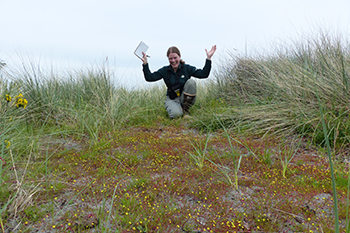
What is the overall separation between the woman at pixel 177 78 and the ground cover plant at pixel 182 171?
0.79 m

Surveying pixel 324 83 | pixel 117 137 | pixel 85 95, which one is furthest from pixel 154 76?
pixel 324 83

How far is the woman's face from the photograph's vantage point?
6.64 meters

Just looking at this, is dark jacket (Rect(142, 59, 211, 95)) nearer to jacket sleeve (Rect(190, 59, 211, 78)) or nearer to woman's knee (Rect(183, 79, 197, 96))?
jacket sleeve (Rect(190, 59, 211, 78))

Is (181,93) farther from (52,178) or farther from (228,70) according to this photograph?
(52,178)

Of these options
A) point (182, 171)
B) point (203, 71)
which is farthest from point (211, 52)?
point (182, 171)

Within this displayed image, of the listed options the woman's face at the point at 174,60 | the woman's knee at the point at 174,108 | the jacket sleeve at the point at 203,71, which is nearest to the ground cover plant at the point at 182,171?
the woman's knee at the point at 174,108

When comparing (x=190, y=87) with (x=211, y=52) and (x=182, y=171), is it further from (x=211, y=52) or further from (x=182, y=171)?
(x=182, y=171)

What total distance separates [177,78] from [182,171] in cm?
406

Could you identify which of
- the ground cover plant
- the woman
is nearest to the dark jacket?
the woman

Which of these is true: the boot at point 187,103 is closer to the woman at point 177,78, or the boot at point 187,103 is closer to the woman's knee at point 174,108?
the woman at point 177,78

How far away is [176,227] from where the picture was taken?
7.61 ft

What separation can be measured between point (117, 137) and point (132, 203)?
233cm

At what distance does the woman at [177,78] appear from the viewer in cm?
673

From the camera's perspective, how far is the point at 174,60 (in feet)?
21.9
